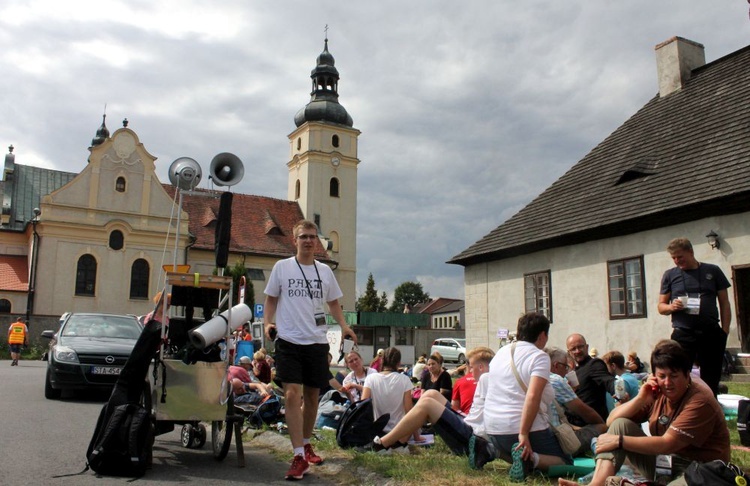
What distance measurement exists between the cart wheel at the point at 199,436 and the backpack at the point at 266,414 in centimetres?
142

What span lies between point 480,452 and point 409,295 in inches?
4712

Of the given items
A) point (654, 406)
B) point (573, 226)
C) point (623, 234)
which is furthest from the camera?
point (573, 226)

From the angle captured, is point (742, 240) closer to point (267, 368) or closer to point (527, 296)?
point (527, 296)

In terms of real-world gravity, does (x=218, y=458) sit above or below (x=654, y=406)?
below

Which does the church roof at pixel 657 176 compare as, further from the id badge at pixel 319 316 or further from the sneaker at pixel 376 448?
the id badge at pixel 319 316

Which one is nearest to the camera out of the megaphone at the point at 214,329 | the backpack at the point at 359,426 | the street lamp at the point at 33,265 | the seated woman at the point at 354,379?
the megaphone at the point at 214,329

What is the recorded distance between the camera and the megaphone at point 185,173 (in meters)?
12.1

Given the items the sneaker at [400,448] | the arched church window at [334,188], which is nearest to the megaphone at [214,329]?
the sneaker at [400,448]

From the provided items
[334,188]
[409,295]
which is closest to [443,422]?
[334,188]

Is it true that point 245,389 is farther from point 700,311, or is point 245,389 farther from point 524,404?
point 700,311

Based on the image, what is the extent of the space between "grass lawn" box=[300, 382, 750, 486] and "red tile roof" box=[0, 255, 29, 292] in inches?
1549

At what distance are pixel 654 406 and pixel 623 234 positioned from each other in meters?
14.0

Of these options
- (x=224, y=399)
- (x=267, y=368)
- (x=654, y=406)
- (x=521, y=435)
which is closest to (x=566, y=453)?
(x=521, y=435)

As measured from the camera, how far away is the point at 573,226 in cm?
1886
